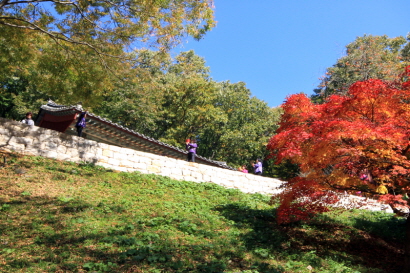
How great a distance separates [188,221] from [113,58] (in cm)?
555

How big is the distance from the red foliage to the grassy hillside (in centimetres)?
117

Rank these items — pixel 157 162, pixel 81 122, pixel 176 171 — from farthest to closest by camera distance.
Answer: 1. pixel 81 122
2. pixel 176 171
3. pixel 157 162

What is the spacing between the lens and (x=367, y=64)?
767 inches

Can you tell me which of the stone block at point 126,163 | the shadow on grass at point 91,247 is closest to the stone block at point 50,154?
the stone block at point 126,163

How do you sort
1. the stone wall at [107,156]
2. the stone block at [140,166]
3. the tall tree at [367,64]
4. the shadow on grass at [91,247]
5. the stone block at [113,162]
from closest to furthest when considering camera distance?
the shadow on grass at [91,247] → the stone wall at [107,156] → the stone block at [113,162] → the stone block at [140,166] → the tall tree at [367,64]

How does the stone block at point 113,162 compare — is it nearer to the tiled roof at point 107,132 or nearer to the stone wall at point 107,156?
the stone wall at point 107,156

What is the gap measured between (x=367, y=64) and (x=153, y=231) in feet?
59.3

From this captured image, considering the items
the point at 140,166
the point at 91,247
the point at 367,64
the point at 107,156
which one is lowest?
the point at 91,247

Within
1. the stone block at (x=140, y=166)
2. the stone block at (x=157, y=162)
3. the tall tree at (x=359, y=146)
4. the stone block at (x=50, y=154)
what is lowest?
the stone block at (x=50, y=154)

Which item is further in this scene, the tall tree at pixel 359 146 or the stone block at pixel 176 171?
the stone block at pixel 176 171

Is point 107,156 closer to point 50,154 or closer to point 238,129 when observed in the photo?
point 50,154

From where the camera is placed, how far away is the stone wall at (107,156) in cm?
1030

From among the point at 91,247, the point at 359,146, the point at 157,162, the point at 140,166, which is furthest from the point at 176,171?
the point at 359,146

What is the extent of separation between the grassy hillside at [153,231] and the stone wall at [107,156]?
0.57 meters
